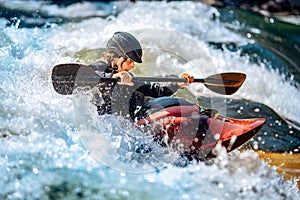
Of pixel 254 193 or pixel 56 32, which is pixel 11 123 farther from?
pixel 56 32

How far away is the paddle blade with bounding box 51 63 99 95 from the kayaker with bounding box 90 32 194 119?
7 centimetres

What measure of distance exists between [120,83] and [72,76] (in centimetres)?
32

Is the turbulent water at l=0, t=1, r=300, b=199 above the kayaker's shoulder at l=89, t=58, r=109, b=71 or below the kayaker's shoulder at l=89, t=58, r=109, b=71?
below

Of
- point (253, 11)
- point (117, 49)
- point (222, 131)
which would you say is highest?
point (117, 49)

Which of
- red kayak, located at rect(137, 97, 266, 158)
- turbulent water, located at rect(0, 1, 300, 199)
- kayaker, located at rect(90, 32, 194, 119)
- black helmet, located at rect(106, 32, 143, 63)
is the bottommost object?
turbulent water, located at rect(0, 1, 300, 199)

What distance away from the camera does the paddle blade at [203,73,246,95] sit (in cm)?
383

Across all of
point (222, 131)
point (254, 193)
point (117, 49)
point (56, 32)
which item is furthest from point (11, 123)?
point (56, 32)

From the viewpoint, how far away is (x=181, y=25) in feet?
22.4

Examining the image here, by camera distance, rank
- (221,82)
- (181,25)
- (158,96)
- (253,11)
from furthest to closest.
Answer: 1. (253,11)
2. (181,25)
3. (221,82)
4. (158,96)

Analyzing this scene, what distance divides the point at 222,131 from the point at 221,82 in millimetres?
527

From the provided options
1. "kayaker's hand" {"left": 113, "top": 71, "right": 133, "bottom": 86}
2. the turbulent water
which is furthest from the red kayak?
"kayaker's hand" {"left": 113, "top": 71, "right": 133, "bottom": 86}

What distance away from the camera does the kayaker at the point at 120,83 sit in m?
3.34

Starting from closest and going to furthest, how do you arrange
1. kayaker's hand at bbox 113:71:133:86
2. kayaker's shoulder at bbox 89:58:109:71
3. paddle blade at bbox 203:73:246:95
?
kayaker's hand at bbox 113:71:133:86 < kayaker's shoulder at bbox 89:58:109:71 < paddle blade at bbox 203:73:246:95

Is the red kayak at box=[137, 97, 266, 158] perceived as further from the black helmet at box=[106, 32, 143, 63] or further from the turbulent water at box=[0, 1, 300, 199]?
the black helmet at box=[106, 32, 143, 63]
